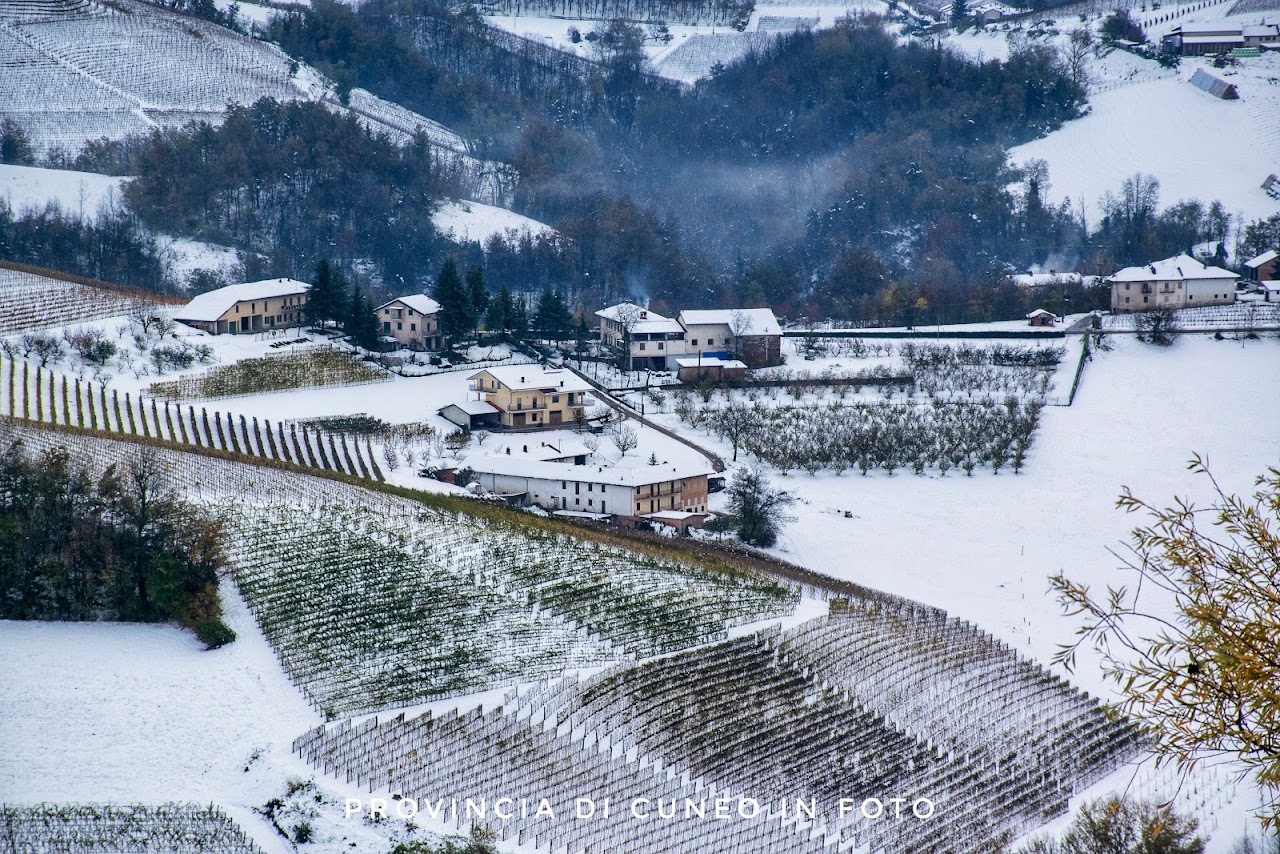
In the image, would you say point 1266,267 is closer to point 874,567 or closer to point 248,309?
point 874,567

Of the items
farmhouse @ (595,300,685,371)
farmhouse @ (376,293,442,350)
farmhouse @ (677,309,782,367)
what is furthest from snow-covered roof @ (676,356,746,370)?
farmhouse @ (376,293,442,350)

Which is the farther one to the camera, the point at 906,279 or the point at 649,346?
the point at 906,279

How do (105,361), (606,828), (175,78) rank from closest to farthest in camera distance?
(606,828) → (105,361) → (175,78)

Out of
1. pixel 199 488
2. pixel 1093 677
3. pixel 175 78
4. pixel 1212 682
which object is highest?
pixel 175 78

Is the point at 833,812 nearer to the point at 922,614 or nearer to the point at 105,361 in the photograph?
the point at 922,614

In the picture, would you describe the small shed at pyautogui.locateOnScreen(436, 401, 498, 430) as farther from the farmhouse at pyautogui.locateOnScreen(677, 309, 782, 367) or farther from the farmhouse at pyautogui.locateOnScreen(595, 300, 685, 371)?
the farmhouse at pyautogui.locateOnScreen(677, 309, 782, 367)

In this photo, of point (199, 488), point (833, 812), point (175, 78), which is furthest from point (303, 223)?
point (833, 812)

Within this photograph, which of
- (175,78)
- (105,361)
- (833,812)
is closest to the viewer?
(833,812)
